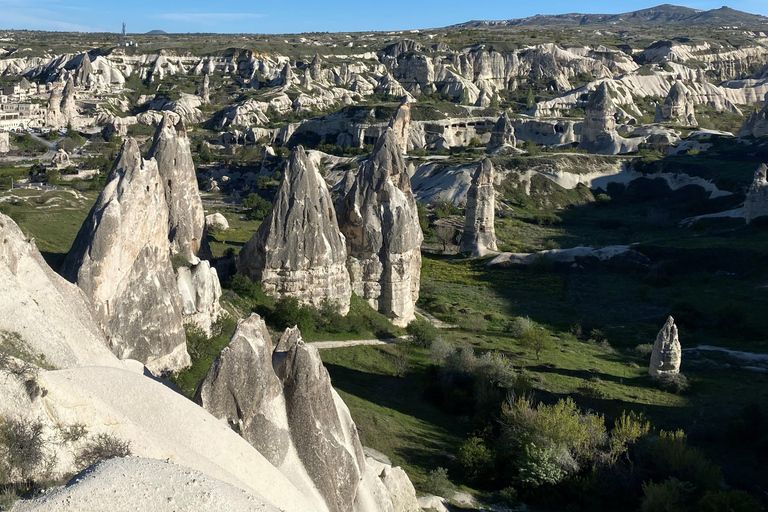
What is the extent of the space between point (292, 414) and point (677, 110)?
101464mm

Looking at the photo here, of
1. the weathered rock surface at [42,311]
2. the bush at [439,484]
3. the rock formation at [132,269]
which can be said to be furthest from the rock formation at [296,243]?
the weathered rock surface at [42,311]

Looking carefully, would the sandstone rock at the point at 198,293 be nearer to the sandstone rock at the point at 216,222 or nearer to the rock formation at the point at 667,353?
the rock formation at the point at 667,353

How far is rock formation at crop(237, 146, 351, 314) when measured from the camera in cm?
3112

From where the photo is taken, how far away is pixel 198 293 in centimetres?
2622

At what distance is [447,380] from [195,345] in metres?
9.54

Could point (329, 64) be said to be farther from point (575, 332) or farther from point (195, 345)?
point (195, 345)

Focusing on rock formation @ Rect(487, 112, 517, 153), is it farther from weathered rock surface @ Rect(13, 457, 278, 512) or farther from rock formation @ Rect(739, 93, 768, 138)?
weathered rock surface @ Rect(13, 457, 278, 512)

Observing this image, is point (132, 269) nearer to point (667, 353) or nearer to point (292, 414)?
point (292, 414)

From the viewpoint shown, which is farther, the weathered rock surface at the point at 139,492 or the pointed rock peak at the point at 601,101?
the pointed rock peak at the point at 601,101

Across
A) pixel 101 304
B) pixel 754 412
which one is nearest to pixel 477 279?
pixel 754 412

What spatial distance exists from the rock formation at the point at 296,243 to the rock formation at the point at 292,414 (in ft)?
49.8

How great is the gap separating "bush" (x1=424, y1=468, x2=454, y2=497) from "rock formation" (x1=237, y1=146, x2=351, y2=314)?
12.0m

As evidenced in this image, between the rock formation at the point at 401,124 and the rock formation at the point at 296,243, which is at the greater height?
the rock formation at the point at 401,124

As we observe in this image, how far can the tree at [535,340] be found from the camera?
34.6 metres
